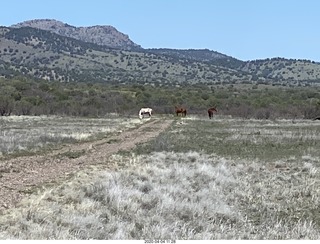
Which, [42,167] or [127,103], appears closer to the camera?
[42,167]

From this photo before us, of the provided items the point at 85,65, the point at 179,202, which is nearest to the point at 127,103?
the point at 179,202

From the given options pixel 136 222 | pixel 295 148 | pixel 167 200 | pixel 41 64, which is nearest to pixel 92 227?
pixel 136 222

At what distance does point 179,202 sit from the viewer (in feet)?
40.8

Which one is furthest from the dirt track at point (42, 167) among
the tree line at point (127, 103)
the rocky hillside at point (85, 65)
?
the rocky hillside at point (85, 65)

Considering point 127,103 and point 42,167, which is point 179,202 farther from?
point 127,103

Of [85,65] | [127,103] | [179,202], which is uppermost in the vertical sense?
[85,65]

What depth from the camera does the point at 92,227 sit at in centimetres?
946

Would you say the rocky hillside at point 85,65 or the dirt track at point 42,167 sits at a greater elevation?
the rocky hillside at point 85,65

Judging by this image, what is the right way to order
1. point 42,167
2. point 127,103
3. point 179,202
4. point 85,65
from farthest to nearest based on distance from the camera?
point 85,65 < point 127,103 < point 42,167 < point 179,202

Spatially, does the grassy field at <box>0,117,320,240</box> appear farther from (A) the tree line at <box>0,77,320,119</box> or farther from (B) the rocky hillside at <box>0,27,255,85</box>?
(B) the rocky hillside at <box>0,27,255,85</box>

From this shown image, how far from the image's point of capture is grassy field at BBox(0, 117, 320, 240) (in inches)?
373

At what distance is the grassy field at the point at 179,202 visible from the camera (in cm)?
948

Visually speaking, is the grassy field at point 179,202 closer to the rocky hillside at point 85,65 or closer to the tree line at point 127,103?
the tree line at point 127,103

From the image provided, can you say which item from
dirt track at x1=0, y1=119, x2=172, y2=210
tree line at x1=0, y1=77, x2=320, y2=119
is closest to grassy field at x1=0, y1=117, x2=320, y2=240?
dirt track at x1=0, y1=119, x2=172, y2=210
